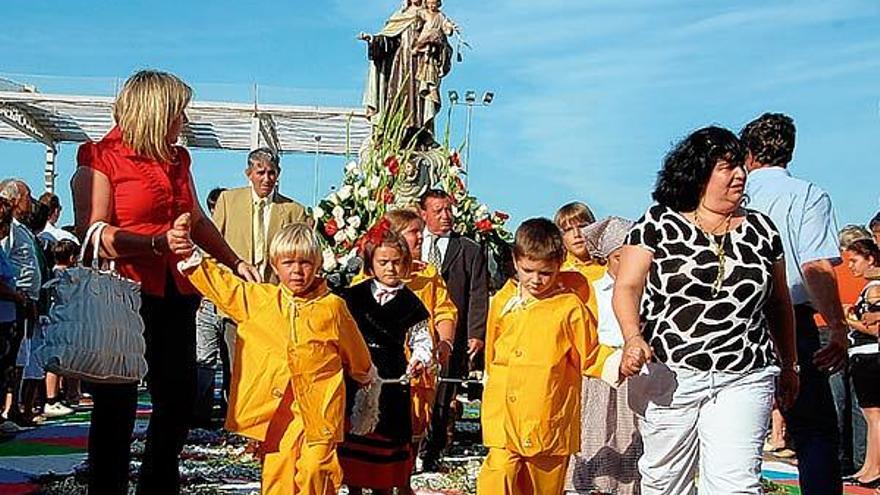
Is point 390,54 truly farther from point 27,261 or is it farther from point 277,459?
point 277,459

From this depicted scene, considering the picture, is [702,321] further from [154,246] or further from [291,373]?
[154,246]

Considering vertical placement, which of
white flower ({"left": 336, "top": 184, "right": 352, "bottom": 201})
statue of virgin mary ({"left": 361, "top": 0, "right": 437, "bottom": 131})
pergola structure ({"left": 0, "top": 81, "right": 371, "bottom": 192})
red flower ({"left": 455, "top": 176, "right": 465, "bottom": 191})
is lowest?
white flower ({"left": 336, "top": 184, "right": 352, "bottom": 201})

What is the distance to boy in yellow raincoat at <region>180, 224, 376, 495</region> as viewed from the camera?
5.89 m

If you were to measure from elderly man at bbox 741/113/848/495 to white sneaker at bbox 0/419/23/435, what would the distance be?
7.32 metres

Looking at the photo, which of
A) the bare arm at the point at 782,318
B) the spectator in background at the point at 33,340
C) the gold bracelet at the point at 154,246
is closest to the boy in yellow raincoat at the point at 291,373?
the gold bracelet at the point at 154,246

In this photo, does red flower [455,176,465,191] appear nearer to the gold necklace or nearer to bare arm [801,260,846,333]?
bare arm [801,260,846,333]

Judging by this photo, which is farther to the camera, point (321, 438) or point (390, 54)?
point (390, 54)

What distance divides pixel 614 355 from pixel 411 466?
162 cm

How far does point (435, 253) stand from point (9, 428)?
4413 millimetres

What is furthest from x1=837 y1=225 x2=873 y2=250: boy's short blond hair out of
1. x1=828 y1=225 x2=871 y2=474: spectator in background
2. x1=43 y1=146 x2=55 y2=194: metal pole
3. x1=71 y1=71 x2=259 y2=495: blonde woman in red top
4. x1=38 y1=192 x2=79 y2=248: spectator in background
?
x1=43 y1=146 x2=55 y2=194: metal pole

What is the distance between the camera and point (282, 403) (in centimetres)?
596

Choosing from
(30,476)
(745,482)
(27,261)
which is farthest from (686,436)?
(27,261)

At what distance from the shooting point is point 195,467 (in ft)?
28.4

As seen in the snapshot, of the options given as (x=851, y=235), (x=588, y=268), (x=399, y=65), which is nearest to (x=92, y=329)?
(x=588, y=268)
